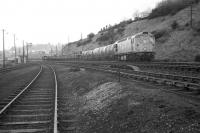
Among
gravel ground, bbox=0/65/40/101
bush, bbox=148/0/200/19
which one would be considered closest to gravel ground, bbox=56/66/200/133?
gravel ground, bbox=0/65/40/101

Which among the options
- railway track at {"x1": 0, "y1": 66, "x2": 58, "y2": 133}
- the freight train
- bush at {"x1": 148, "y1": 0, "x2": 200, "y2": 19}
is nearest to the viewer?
railway track at {"x1": 0, "y1": 66, "x2": 58, "y2": 133}

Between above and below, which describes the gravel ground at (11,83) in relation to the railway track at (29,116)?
above

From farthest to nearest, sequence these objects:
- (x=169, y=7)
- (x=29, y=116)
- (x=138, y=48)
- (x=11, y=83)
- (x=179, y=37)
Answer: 1. (x=169, y=7)
2. (x=179, y=37)
3. (x=138, y=48)
4. (x=11, y=83)
5. (x=29, y=116)

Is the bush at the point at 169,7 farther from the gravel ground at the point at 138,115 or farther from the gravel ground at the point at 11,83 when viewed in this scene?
the gravel ground at the point at 138,115

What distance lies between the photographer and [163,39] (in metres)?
51.0

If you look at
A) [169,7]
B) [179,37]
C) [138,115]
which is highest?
[169,7]

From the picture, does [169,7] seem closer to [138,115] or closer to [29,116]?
[29,116]

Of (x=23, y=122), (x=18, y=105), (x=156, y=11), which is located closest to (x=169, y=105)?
(x=23, y=122)

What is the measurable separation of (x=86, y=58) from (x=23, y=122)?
57.9 m

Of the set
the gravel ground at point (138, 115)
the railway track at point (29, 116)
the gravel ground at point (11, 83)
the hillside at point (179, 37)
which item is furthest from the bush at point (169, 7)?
the gravel ground at point (138, 115)

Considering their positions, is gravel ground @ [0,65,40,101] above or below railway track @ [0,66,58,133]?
above

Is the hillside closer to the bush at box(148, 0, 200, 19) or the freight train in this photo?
the bush at box(148, 0, 200, 19)

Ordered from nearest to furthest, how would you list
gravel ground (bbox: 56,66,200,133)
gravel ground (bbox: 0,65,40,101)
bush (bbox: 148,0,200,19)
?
gravel ground (bbox: 56,66,200,133)
gravel ground (bbox: 0,65,40,101)
bush (bbox: 148,0,200,19)

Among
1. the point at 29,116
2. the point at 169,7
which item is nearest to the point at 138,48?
the point at 29,116
